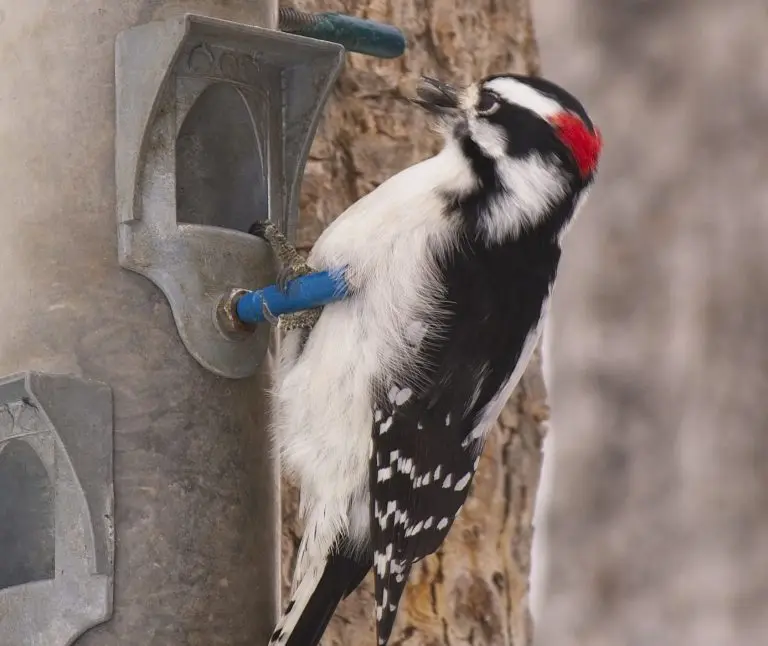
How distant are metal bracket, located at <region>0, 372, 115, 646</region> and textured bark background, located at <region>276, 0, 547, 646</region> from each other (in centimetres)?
73

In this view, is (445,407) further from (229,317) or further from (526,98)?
(526,98)

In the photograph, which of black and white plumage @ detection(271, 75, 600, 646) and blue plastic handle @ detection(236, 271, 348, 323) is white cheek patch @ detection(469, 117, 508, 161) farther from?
blue plastic handle @ detection(236, 271, 348, 323)

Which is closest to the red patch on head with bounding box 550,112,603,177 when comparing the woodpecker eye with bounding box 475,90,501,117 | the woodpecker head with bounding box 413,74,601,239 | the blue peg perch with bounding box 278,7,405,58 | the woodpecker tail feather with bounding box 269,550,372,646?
the woodpecker head with bounding box 413,74,601,239

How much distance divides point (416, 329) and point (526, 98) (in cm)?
40

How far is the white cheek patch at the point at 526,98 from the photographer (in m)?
2.62

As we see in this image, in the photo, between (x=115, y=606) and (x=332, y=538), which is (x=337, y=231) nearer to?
(x=332, y=538)

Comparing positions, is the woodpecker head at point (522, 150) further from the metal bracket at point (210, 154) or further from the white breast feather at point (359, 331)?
the metal bracket at point (210, 154)

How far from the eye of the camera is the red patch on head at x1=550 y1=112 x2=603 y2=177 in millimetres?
2627

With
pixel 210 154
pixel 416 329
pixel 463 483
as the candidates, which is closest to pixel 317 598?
pixel 463 483

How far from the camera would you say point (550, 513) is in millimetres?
5184

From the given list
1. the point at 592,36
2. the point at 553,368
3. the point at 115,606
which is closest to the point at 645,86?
the point at 592,36

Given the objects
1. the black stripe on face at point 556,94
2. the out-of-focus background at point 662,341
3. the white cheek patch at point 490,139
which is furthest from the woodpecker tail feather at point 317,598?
the out-of-focus background at point 662,341

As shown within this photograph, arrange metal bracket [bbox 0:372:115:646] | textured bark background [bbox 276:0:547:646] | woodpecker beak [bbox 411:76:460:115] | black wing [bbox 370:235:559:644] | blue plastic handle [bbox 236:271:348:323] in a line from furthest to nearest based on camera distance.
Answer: textured bark background [bbox 276:0:547:646] → woodpecker beak [bbox 411:76:460:115] → black wing [bbox 370:235:559:644] → blue plastic handle [bbox 236:271:348:323] → metal bracket [bbox 0:372:115:646]

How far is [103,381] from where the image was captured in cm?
244
